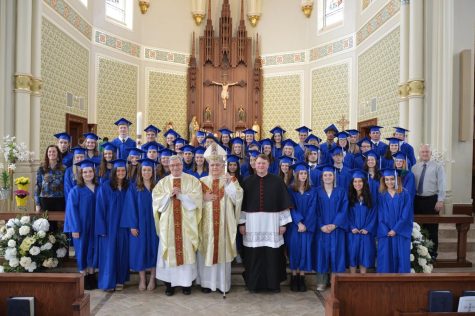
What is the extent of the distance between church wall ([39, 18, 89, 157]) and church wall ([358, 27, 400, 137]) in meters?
8.48

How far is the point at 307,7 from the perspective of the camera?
15305 mm

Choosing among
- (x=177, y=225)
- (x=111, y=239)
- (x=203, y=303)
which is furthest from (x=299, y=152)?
(x=111, y=239)

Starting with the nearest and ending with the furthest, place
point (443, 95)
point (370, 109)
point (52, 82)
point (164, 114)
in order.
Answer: point (443, 95)
point (52, 82)
point (370, 109)
point (164, 114)

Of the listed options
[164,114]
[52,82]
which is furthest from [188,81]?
[52,82]

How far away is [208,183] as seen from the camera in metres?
5.17

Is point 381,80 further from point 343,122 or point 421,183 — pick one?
point 421,183

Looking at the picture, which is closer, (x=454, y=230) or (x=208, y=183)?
(x=208, y=183)

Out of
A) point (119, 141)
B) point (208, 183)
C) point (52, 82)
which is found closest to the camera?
point (208, 183)

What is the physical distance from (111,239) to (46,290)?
215 centimetres

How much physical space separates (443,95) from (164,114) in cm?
993

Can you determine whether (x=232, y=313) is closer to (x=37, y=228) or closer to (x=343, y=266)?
(x=343, y=266)

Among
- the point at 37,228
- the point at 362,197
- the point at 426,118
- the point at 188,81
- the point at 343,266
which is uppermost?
the point at 188,81

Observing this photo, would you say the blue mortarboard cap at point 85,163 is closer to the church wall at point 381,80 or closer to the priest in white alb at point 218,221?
the priest in white alb at point 218,221

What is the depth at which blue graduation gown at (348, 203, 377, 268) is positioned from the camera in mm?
5207
